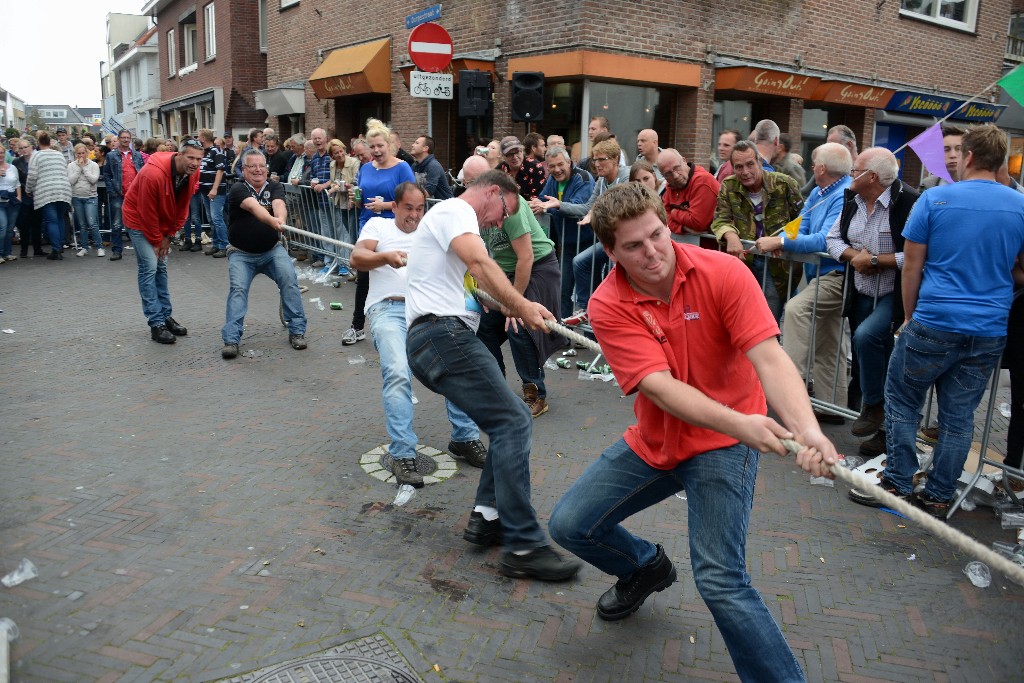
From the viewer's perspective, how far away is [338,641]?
10.8 feet

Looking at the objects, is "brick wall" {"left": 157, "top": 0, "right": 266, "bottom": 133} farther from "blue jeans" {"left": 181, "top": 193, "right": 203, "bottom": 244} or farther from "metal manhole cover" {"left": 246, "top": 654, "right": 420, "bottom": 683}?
"metal manhole cover" {"left": 246, "top": 654, "right": 420, "bottom": 683}

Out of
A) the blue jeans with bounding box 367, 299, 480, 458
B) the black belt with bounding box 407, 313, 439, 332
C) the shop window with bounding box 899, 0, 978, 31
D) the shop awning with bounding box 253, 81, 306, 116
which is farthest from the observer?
the shop awning with bounding box 253, 81, 306, 116

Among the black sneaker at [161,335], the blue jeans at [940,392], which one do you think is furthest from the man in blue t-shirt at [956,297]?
the black sneaker at [161,335]

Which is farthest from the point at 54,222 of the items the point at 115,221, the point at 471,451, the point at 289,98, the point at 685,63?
the point at 471,451

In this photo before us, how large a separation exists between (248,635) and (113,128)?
75.4 ft

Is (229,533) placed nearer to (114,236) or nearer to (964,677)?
(964,677)

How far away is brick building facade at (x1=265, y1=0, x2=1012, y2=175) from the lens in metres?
12.5

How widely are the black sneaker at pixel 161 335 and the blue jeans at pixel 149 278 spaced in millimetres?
57

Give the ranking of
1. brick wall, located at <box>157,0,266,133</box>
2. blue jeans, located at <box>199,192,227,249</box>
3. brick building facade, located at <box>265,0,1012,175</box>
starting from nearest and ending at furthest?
brick building facade, located at <box>265,0,1012,175</box>
blue jeans, located at <box>199,192,227,249</box>
brick wall, located at <box>157,0,266,133</box>

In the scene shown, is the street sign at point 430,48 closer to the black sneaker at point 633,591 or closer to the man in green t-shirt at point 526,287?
the man in green t-shirt at point 526,287

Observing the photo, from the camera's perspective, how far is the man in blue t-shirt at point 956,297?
416 cm

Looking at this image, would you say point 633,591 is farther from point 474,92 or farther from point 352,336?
point 474,92

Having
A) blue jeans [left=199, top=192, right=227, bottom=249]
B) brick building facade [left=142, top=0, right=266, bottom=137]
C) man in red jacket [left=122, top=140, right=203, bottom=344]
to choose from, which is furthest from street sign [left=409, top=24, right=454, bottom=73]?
brick building facade [left=142, top=0, right=266, bottom=137]

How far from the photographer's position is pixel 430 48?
11227mm
